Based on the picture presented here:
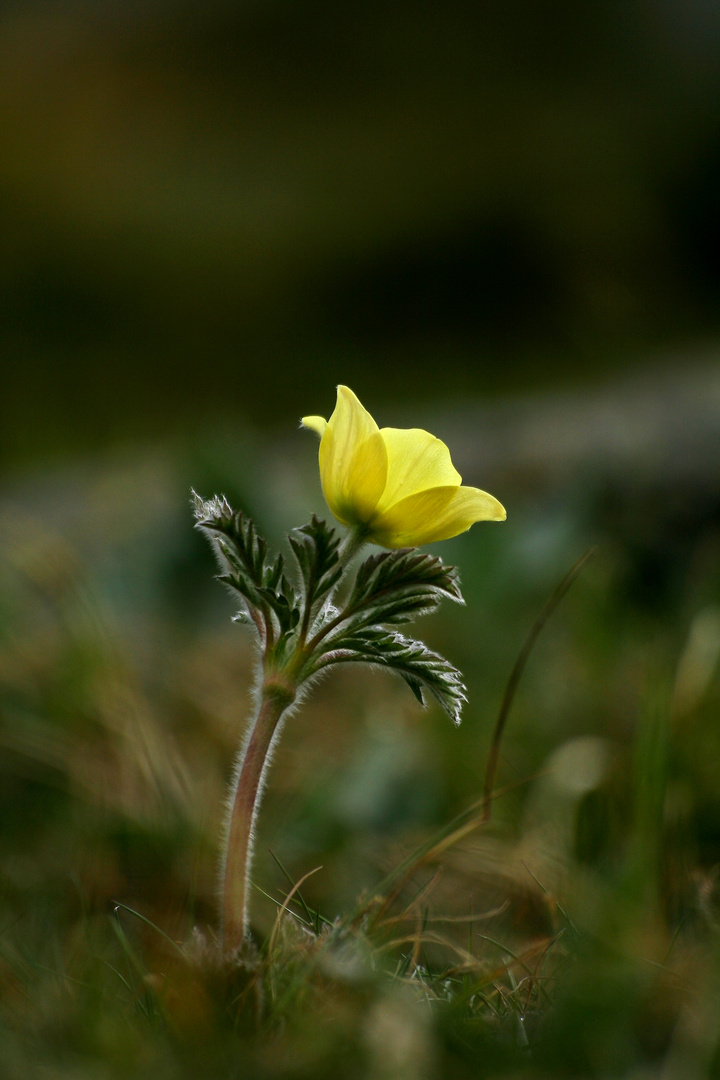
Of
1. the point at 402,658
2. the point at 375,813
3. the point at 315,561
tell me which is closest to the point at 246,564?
the point at 315,561

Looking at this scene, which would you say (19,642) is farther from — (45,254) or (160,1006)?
(45,254)

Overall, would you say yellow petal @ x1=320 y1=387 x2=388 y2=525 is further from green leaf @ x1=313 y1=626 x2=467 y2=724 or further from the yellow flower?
green leaf @ x1=313 y1=626 x2=467 y2=724

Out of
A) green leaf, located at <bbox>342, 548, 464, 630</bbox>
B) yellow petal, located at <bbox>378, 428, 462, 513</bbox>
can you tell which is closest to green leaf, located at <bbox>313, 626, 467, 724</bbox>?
green leaf, located at <bbox>342, 548, 464, 630</bbox>

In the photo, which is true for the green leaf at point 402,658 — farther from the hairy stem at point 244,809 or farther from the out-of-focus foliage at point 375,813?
the out-of-focus foliage at point 375,813

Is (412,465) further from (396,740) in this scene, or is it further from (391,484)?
(396,740)

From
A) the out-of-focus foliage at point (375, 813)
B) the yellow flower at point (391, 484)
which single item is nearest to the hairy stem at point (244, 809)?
the out-of-focus foliage at point (375, 813)
